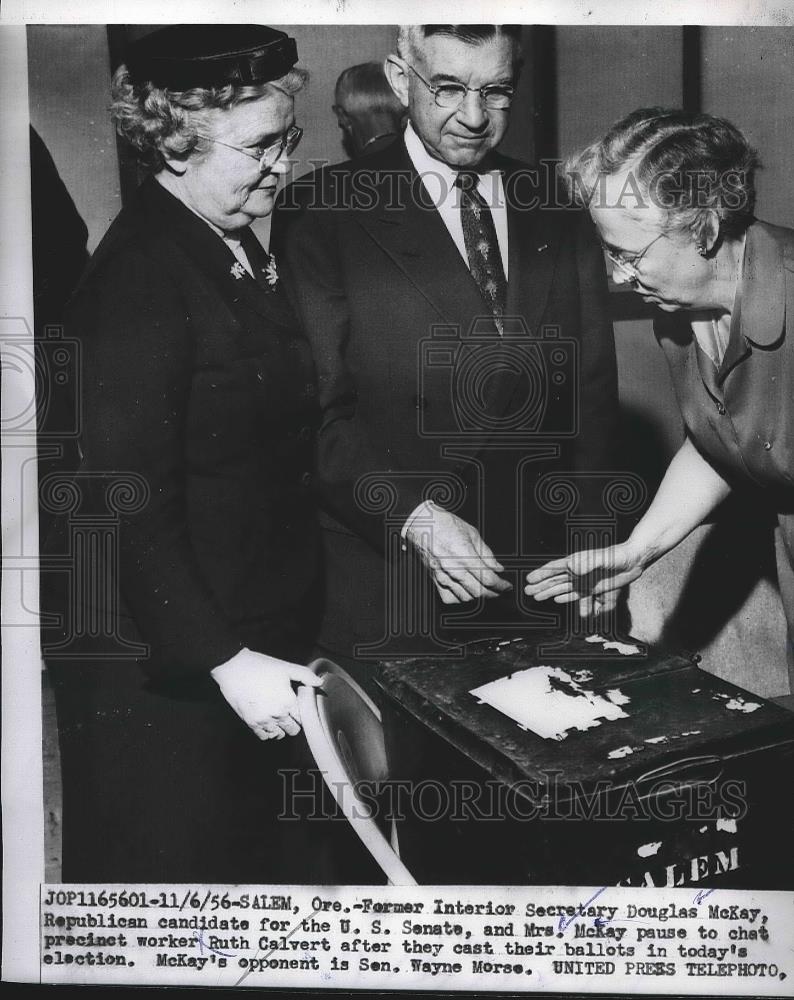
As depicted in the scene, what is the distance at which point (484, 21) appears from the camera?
192 cm

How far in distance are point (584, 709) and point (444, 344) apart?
686mm

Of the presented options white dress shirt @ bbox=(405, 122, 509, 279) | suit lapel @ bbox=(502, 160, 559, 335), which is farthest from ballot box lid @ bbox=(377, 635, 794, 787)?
white dress shirt @ bbox=(405, 122, 509, 279)

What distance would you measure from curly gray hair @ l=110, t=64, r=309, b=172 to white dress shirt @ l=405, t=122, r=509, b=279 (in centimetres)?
24

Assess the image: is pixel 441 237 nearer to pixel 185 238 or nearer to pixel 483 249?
pixel 483 249

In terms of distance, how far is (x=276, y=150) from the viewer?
191cm

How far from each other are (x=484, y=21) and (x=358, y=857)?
154cm

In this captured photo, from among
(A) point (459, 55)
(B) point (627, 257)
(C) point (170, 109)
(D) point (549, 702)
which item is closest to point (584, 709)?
(D) point (549, 702)

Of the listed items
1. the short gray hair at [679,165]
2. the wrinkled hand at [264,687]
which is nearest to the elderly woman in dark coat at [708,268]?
the short gray hair at [679,165]

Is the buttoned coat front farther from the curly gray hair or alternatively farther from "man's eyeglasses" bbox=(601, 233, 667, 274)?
the curly gray hair

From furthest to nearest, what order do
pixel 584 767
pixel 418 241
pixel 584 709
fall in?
pixel 418 241, pixel 584 709, pixel 584 767

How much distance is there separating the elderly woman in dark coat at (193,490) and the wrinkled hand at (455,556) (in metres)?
0.21

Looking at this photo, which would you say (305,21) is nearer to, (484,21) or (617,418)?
(484,21)

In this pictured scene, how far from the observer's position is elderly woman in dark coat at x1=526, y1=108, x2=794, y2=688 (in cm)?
188

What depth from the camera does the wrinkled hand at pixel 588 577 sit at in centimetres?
198
